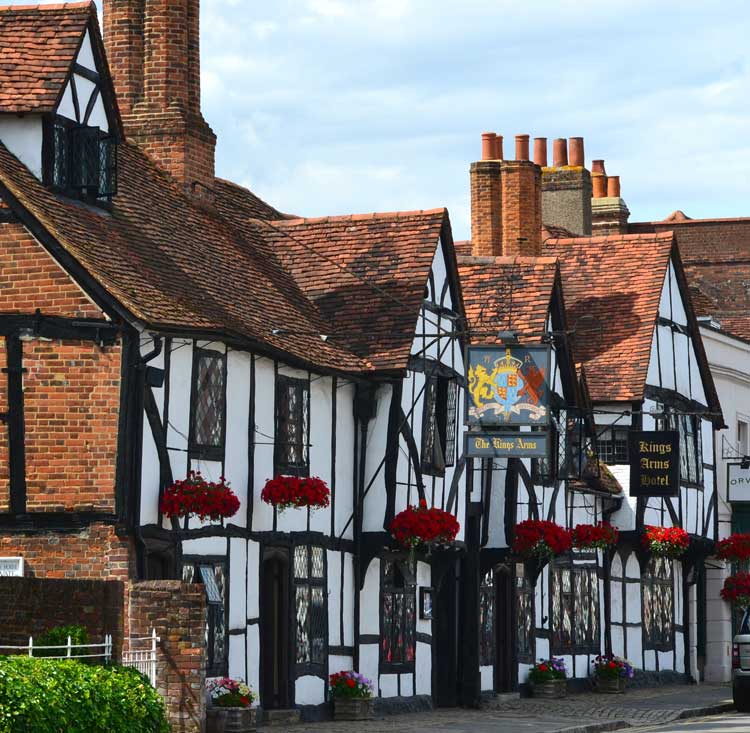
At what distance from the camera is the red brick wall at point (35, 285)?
22.0 metres

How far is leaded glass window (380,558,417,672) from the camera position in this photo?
2802 cm

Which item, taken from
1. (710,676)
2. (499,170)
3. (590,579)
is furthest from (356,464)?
(710,676)

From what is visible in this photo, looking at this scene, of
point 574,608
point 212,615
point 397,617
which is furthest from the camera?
point 574,608

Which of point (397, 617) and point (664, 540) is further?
point (664, 540)

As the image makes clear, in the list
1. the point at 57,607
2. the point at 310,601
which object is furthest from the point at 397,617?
the point at 57,607

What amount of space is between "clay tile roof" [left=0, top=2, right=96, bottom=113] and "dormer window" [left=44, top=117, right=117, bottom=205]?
438 mm

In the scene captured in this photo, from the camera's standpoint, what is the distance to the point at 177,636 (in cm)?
2083

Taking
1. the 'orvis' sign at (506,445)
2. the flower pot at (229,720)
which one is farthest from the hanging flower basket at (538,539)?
the flower pot at (229,720)

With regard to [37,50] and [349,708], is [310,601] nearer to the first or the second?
[349,708]

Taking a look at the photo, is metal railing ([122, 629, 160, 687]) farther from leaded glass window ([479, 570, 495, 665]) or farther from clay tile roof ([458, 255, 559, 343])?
clay tile roof ([458, 255, 559, 343])

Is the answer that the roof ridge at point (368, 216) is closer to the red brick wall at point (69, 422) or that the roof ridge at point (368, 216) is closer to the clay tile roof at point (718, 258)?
the red brick wall at point (69, 422)

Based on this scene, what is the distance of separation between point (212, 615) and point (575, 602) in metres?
13.9

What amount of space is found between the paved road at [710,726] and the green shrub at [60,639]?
855 cm

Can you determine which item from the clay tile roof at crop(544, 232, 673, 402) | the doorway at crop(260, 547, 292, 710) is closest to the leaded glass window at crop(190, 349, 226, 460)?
the doorway at crop(260, 547, 292, 710)
